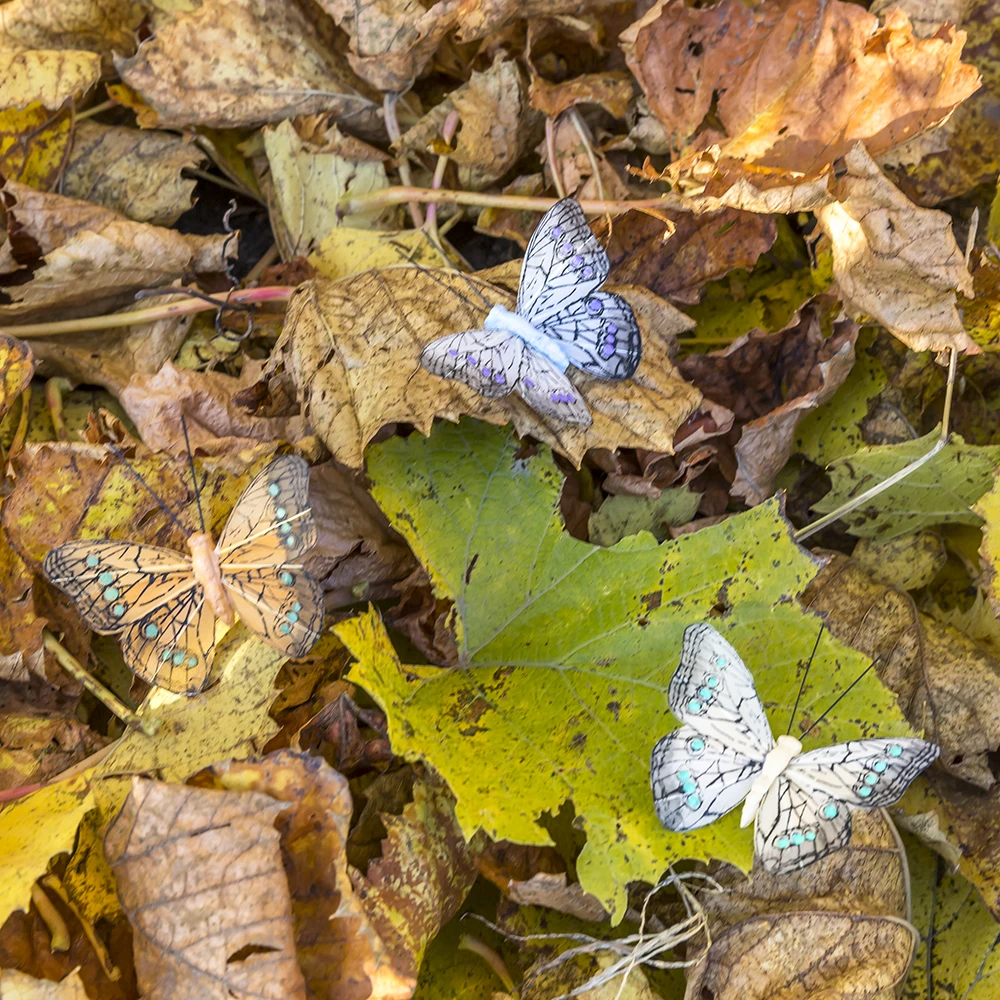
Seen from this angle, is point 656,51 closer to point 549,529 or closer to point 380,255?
point 380,255

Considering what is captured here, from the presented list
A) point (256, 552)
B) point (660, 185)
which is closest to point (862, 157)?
point (660, 185)

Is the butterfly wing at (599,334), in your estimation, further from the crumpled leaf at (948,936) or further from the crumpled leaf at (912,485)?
the crumpled leaf at (948,936)

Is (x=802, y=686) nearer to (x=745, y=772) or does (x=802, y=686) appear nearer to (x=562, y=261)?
(x=745, y=772)

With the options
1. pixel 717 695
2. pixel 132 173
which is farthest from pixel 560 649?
pixel 132 173

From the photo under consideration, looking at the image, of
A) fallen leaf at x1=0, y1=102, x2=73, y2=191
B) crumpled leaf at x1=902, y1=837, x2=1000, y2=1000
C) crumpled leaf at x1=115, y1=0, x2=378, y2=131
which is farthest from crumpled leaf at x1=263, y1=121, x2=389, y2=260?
crumpled leaf at x1=902, y1=837, x2=1000, y2=1000

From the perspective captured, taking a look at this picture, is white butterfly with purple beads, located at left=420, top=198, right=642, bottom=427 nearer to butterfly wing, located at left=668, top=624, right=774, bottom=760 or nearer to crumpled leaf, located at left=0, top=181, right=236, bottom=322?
butterfly wing, located at left=668, top=624, right=774, bottom=760

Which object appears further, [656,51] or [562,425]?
[656,51]
